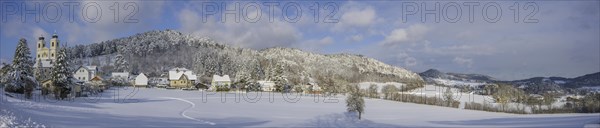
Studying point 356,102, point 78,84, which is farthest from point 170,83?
point 356,102

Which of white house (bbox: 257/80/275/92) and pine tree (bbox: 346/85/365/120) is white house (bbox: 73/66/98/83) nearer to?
white house (bbox: 257/80/275/92)

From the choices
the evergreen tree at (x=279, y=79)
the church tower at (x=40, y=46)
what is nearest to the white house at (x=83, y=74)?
the church tower at (x=40, y=46)

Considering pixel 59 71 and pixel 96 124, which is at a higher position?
pixel 59 71

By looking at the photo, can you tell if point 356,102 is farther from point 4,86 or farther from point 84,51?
point 84,51

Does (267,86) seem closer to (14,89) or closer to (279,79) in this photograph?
(279,79)

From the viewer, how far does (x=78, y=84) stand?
4822 cm

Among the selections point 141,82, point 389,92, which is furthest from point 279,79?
point 389,92

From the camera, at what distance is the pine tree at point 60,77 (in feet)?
131

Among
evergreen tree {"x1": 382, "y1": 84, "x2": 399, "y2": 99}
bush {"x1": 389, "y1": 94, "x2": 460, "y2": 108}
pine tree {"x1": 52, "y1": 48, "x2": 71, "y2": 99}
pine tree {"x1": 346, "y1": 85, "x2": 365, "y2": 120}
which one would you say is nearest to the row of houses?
evergreen tree {"x1": 382, "y1": 84, "x2": 399, "y2": 99}

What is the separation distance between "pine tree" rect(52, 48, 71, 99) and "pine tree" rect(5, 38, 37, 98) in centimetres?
208

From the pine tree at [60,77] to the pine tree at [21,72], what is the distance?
2.08 meters

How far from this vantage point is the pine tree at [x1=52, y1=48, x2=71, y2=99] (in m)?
40.0

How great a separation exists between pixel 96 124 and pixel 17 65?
22269 mm

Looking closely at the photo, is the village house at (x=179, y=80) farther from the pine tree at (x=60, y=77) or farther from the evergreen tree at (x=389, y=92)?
the pine tree at (x=60, y=77)
